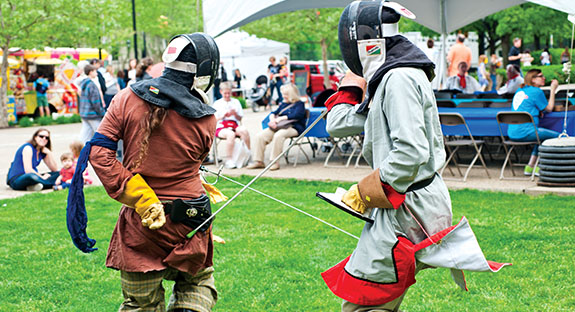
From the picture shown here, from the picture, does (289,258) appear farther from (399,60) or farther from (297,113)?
(297,113)

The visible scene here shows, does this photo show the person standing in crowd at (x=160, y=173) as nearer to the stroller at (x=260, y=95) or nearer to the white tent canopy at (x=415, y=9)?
the white tent canopy at (x=415, y=9)

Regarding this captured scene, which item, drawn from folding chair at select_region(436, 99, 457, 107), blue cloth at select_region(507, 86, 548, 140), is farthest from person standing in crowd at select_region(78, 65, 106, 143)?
blue cloth at select_region(507, 86, 548, 140)

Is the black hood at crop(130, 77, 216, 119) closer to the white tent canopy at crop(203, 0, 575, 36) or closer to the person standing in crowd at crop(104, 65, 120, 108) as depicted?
the white tent canopy at crop(203, 0, 575, 36)

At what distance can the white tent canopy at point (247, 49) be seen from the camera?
31.9 meters

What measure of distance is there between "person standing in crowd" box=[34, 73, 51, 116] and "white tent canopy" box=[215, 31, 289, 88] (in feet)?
30.3

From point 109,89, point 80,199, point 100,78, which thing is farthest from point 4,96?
point 80,199

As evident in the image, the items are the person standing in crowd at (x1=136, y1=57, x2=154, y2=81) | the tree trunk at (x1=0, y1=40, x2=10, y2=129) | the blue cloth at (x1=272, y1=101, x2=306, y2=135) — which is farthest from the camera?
the tree trunk at (x1=0, y1=40, x2=10, y2=129)

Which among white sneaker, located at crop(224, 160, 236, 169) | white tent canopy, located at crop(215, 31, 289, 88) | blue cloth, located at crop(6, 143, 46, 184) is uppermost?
white tent canopy, located at crop(215, 31, 289, 88)

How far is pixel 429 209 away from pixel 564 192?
19.5 feet

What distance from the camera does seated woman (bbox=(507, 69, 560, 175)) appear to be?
9.38 metres

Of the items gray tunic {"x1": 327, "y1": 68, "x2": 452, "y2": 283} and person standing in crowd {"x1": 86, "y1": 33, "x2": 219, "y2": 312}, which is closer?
gray tunic {"x1": 327, "y1": 68, "x2": 452, "y2": 283}

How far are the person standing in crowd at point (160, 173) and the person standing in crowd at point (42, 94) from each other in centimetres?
2165

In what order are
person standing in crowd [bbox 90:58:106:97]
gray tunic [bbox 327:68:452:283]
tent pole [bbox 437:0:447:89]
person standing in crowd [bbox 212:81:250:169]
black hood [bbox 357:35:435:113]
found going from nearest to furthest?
gray tunic [bbox 327:68:452:283] < black hood [bbox 357:35:435:113] < person standing in crowd [bbox 212:81:250:169] < person standing in crowd [bbox 90:58:106:97] < tent pole [bbox 437:0:447:89]

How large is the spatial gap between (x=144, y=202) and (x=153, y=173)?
0.17 m
